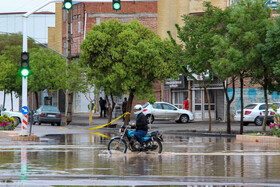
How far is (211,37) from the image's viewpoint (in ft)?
100

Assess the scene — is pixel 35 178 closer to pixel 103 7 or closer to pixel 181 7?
pixel 181 7

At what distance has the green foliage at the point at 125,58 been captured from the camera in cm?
3869

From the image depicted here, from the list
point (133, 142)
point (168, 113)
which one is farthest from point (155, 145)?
point (168, 113)

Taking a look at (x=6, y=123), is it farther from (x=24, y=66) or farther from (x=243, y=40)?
(x=243, y=40)

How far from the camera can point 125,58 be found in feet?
127

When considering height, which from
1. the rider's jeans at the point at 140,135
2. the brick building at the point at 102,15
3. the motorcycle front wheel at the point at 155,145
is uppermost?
the brick building at the point at 102,15

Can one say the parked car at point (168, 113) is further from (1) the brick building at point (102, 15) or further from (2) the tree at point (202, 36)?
(1) the brick building at point (102, 15)

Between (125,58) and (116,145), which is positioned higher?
(125,58)

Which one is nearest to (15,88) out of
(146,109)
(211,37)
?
(146,109)

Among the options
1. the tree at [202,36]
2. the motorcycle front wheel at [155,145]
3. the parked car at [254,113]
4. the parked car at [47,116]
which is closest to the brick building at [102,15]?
the parked car at [47,116]

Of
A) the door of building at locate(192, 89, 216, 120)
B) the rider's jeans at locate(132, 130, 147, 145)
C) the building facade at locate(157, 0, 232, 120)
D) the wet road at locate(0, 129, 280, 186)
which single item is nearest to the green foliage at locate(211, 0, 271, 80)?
the wet road at locate(0, 129, 280, 186)

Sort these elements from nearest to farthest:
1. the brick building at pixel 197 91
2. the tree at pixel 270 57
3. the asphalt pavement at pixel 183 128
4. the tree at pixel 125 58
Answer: the tree at pixel 270 57 < the asphalt pavement at pixel 183 128 < the tree at pixel 125 58 < the brick building at pixel 197 91

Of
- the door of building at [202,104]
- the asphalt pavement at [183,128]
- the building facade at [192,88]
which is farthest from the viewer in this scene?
the door of building at [202,104]

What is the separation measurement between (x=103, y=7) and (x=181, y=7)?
18522mm
